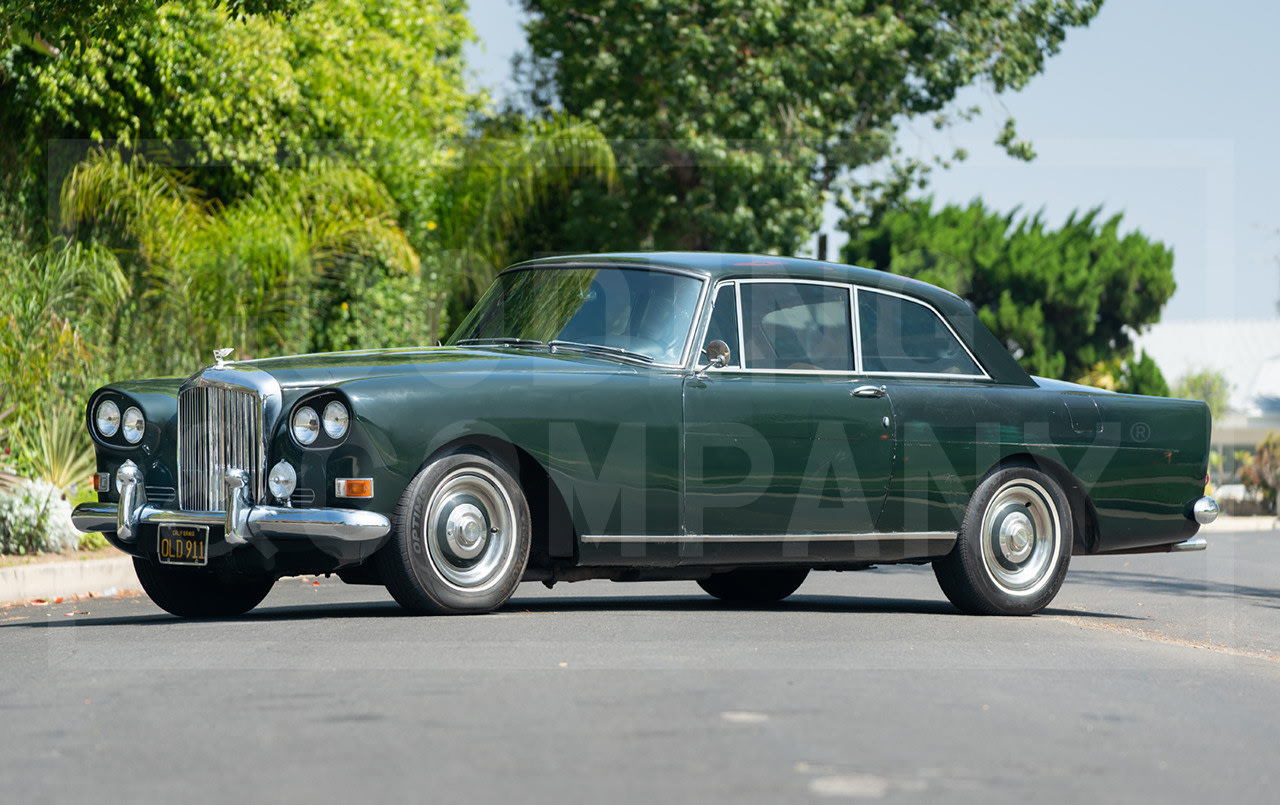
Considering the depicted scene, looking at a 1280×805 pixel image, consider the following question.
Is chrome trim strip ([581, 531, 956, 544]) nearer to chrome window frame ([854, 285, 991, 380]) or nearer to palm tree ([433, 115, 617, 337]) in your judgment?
chrome window frame ([854, 285, 991, 380])

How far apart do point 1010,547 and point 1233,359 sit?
7247cm

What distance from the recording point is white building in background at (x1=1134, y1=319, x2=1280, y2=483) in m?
69.3

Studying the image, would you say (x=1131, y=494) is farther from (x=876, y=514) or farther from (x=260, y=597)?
(x=260, y=597)

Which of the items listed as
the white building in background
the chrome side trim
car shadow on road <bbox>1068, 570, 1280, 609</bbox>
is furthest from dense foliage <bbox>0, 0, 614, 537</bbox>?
the white building in background

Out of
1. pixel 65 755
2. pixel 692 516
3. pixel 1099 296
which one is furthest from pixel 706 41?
pixel 1099 296

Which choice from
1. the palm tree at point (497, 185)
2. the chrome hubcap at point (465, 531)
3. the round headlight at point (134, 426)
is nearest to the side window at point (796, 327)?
the chrome hubcap at point (465, 531)

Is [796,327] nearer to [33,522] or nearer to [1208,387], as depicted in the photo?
[33,522]

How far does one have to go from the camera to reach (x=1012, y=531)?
8.91 metres

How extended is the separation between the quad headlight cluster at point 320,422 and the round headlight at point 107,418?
1.43 metres

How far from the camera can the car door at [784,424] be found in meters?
7.93

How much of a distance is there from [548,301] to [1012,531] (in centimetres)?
280

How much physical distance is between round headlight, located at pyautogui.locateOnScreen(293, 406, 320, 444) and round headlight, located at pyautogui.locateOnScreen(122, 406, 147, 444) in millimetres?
1240

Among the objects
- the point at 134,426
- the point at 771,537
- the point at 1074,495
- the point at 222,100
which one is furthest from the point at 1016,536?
the point at 222,100

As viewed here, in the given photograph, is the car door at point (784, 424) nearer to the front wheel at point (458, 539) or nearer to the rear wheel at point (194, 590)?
the front wheel at point (458, 539)
